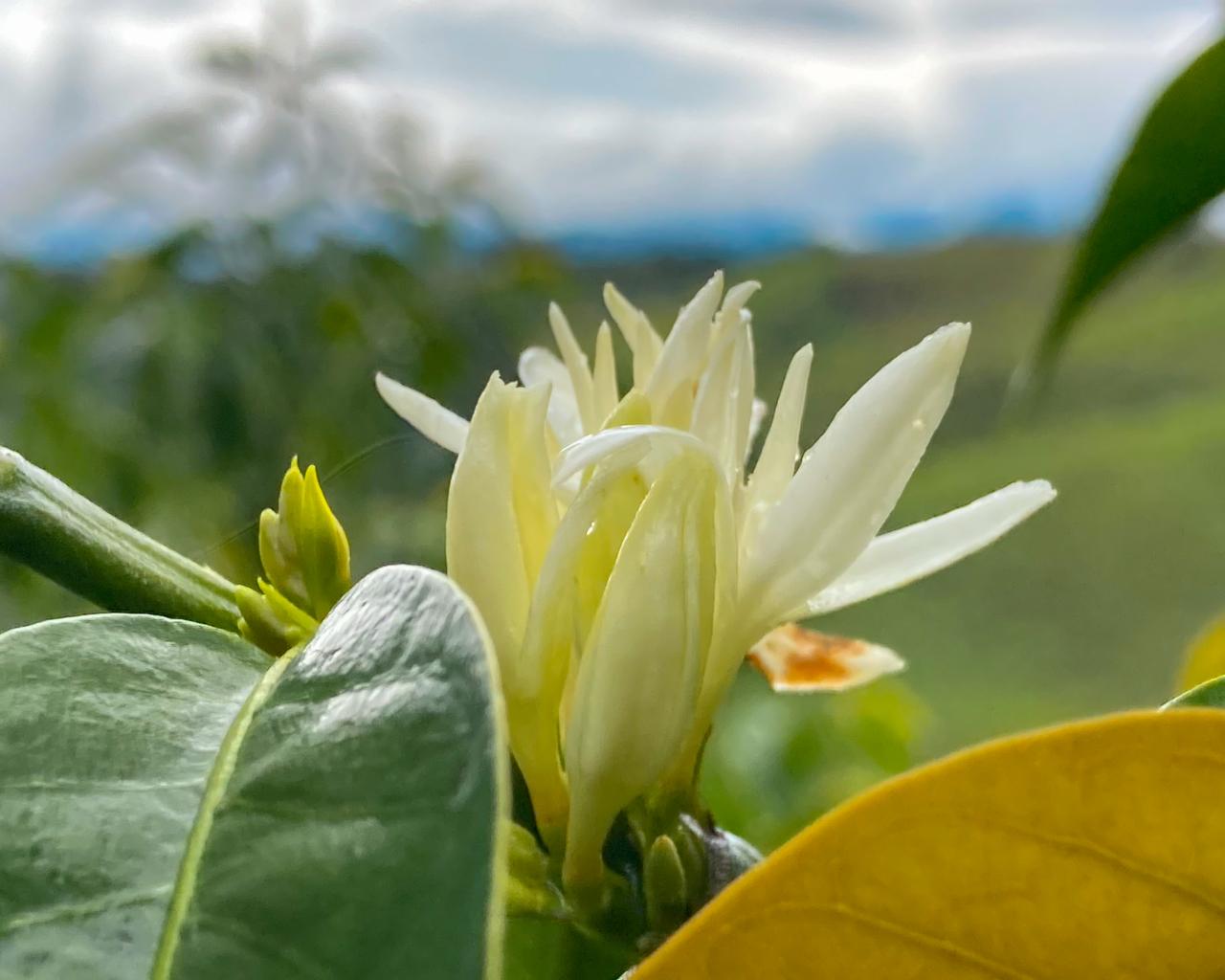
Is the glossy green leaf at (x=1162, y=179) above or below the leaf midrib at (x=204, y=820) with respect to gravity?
above

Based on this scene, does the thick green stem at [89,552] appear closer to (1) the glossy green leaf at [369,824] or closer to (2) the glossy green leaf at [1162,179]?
(1) the glossy green leaf at [369,824]

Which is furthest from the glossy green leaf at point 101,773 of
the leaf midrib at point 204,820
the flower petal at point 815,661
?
the flower petal at point 815,661

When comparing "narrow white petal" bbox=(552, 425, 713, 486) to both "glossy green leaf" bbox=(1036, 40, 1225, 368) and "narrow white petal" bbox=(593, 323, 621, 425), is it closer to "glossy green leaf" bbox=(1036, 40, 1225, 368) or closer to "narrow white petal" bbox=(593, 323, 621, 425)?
"narrow white petal" bbox=(593, 323, 621, 425)

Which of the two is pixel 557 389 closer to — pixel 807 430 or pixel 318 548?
pixel 318 548

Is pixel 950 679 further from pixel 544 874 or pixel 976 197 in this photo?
pixel 544 874

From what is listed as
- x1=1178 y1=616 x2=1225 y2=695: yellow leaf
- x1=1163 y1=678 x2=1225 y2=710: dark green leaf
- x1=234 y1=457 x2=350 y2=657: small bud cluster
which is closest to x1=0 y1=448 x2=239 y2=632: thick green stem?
x1=234 y1=457 x2=350 y2=657: small bud cluster

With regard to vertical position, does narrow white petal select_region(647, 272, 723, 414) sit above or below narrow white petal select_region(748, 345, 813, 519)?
above
